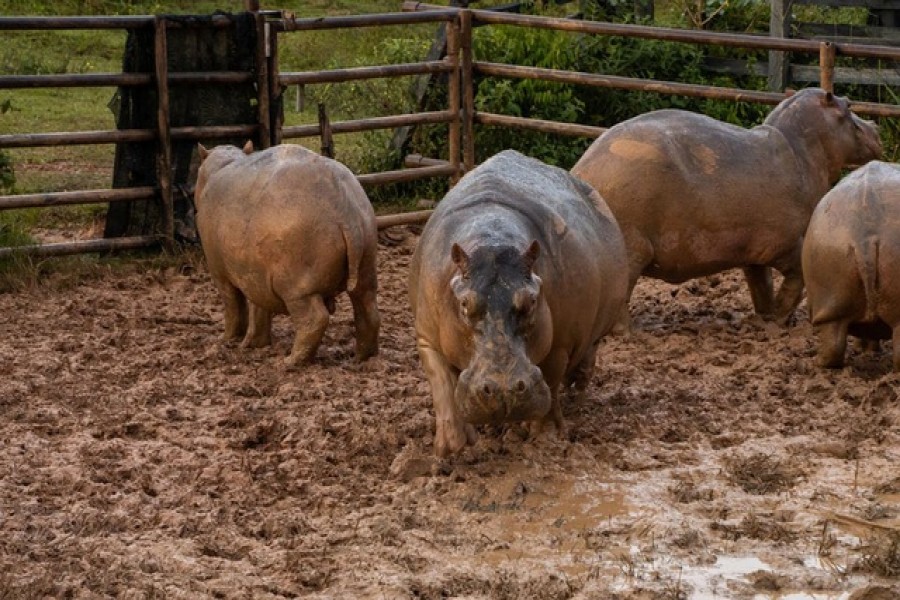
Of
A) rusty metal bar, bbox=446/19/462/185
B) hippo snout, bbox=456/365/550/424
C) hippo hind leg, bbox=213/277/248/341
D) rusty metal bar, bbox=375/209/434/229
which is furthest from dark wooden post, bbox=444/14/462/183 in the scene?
hippo snout, bbox=456/365/550/424

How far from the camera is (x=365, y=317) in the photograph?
793 centimetres

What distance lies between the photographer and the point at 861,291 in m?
7.35

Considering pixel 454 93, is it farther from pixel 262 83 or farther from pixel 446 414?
pixel 446 414

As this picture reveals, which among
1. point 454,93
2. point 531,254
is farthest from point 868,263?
point 454,93

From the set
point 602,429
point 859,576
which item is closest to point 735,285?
point 602,429

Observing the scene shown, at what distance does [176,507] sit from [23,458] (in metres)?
0.86

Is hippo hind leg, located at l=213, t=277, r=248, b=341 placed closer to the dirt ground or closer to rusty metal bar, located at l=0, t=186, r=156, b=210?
the dirt ground

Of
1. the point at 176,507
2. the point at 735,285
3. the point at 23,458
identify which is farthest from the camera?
the point at 735,285

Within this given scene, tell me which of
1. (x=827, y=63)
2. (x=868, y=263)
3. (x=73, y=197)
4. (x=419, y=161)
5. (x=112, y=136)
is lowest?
(x=419, y=161)

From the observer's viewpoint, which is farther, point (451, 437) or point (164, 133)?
point (164, 133)

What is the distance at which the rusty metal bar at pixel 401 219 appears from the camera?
10.7 metres

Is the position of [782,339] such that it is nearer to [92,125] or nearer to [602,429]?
[602,429]

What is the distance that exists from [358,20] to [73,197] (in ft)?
7.19

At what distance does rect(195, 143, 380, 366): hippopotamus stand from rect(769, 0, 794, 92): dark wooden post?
430 centimetres
